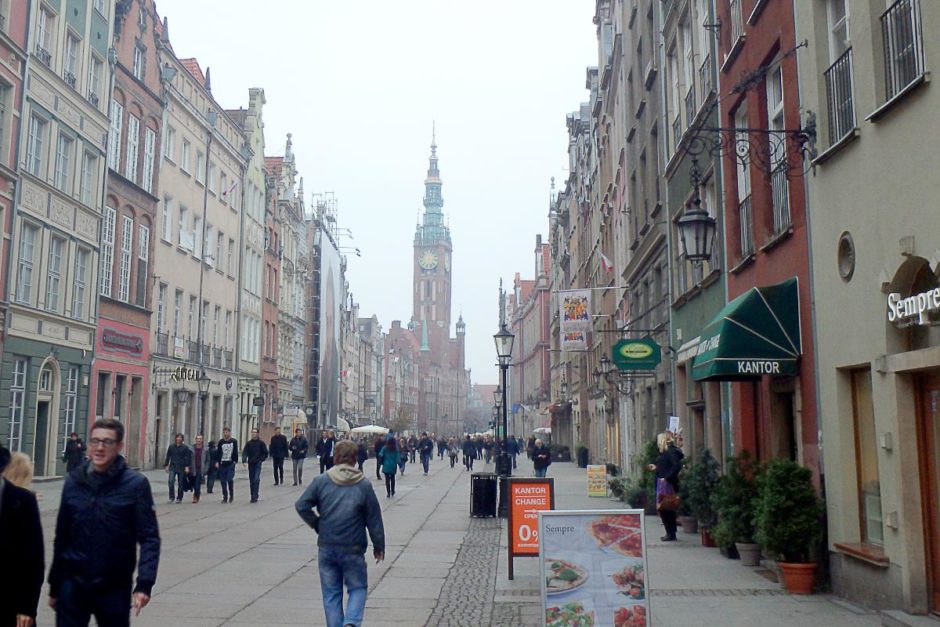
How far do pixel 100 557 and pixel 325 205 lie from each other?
77.7 m

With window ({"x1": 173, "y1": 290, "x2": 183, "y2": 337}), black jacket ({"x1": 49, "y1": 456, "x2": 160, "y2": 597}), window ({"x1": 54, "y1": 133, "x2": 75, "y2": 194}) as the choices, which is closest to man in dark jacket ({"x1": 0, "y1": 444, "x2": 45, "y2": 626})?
black jacket ({"x1": 49, "y1": 456, "x2": 160, "y2": 597})

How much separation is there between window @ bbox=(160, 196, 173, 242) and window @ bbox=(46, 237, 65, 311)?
990cm

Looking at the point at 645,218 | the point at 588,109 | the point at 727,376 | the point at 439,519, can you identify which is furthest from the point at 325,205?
the point at 727,376

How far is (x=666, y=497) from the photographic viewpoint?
15.5 m

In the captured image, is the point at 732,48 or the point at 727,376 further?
the point at 732,48

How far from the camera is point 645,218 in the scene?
87.2 feet

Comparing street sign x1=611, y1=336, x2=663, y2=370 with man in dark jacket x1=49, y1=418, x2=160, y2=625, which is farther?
street sign x1=611, y1=336, x2=663, y2=370

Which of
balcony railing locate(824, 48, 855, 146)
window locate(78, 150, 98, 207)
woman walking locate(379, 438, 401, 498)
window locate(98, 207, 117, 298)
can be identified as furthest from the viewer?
window locate(98, 207, 117, 298)

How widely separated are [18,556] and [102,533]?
0.70 metres

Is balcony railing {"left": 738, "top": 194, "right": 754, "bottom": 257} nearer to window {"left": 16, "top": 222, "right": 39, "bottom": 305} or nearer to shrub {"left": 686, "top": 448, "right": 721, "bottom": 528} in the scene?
shrub {"left": 686, "top": 448, "right": 721, "bottom": 528}

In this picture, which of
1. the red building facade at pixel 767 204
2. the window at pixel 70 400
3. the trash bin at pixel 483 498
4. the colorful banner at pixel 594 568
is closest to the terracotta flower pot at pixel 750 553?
the red building facade at pixel 767 204

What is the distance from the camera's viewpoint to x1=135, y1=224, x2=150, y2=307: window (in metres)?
36.9

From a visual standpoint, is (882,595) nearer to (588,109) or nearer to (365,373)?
(588,109)

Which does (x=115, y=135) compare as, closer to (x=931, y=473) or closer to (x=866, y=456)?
(x=866, y=456)
